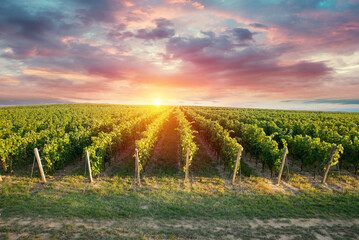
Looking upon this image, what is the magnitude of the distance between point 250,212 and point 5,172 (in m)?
15.7

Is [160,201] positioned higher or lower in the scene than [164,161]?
lower

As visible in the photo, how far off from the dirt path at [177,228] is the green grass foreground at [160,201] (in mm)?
343

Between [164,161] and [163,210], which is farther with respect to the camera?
[164,161]

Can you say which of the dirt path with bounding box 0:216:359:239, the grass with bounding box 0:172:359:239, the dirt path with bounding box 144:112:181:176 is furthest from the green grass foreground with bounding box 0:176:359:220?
the dirt path with bounding box 144:112:181:176

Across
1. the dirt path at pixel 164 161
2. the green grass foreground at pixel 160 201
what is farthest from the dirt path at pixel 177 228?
the dirt path at pixel 164 161

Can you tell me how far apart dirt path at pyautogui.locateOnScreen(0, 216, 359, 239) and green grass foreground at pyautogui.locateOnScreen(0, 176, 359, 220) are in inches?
13.5

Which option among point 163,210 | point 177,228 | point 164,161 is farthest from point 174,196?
point 164,161

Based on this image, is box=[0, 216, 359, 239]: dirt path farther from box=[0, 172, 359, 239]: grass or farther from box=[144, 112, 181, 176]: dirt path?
box=[144, 112, 181, 176]: dirt path

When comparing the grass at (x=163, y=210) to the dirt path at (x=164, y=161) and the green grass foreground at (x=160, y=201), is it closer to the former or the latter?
the green grass foreground at (x=160, y=201)

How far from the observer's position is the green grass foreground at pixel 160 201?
8023 millimetres

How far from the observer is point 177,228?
278 inches

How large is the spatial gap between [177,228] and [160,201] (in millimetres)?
2161

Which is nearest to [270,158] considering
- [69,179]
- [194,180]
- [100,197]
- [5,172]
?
[194,180]

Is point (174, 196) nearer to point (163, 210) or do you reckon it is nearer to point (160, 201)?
point (160, 201)
